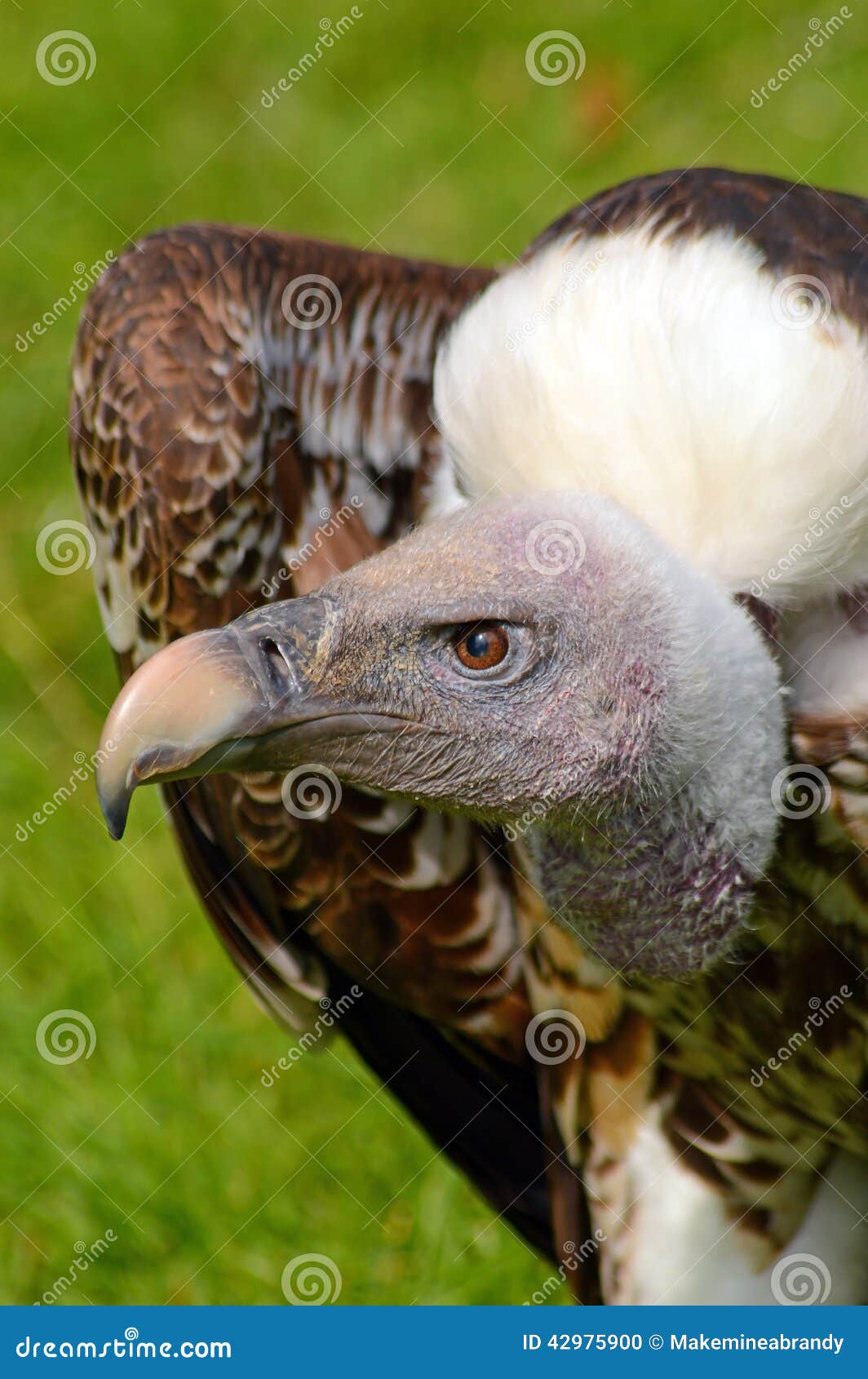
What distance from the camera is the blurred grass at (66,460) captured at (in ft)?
14.7

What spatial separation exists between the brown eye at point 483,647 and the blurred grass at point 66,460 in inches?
80.7

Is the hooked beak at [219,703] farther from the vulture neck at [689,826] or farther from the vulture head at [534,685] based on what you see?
the vulture neck at [689,826]

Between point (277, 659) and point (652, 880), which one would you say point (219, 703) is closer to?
point (277, 659)

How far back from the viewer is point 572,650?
2.80 metres

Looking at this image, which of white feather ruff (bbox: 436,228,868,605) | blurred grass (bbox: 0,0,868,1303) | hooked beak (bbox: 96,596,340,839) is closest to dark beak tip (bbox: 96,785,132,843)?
hooked beak (bbox: 96,596,340,839)

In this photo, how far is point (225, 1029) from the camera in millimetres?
4918

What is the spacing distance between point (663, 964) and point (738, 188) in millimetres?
1260

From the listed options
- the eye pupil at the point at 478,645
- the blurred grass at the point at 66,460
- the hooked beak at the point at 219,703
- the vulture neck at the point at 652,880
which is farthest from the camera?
the blurred grass at the point at 66,460

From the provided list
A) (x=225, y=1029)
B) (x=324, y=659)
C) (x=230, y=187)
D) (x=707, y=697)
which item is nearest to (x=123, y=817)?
(x=324, y=659)

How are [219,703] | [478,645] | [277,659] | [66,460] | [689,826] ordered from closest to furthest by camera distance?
[219,703]
[277,659]
[478,645]
[689,826]
[66,460]

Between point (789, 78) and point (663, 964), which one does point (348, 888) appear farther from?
point (789, 78)

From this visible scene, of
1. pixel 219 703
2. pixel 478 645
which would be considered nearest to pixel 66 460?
pixel 478 645

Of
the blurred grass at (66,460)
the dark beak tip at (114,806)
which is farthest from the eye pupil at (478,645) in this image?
the blurred grass at (66,460)

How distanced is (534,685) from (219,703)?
505 millimetres
